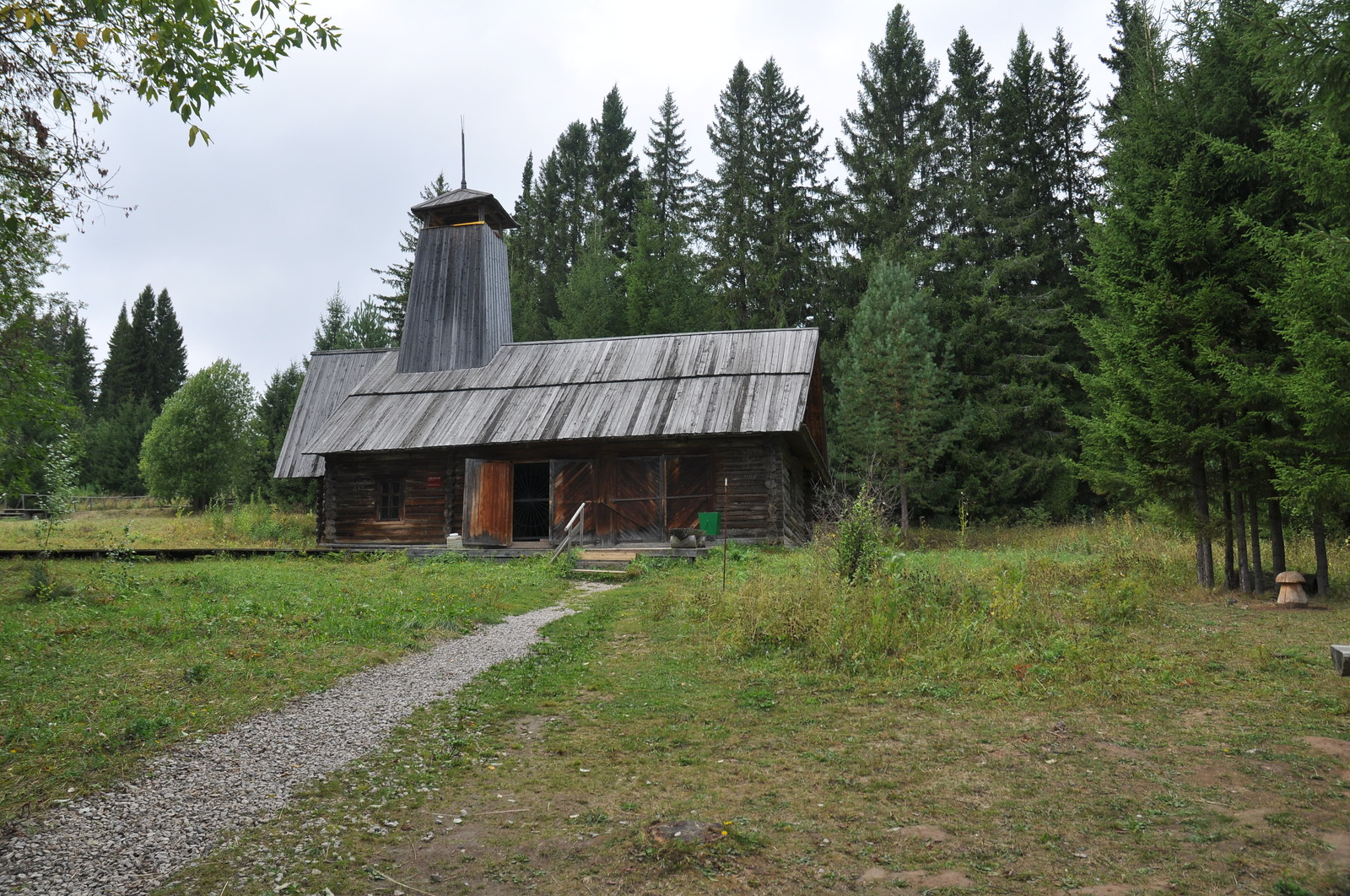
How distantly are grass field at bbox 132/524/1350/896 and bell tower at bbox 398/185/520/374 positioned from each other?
18.0m

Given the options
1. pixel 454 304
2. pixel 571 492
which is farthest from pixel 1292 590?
pixel 454 304

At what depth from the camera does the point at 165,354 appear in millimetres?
64875

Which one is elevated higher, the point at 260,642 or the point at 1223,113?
the point at 1223,113

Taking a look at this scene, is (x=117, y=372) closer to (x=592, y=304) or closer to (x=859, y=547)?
(x=592, y=304)

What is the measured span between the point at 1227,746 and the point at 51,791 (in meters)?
7.09

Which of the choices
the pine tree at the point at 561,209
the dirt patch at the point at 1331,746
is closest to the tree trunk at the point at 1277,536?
the dirt patch at the point at 1331,746

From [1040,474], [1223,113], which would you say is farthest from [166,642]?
[1040,474]

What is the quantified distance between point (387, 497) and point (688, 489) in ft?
29.3

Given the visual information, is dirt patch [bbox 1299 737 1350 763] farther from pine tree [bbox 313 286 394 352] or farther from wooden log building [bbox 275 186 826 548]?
pine tree [bbox 313 286 394 352]

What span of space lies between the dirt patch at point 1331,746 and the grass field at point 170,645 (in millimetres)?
7327

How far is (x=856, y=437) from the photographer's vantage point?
27828 mm

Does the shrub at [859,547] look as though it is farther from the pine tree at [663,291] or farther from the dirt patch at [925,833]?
the pine tree at [663,291]

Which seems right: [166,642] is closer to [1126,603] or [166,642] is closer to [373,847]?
[373,847]

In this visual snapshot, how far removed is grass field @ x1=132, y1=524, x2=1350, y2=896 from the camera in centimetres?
379
